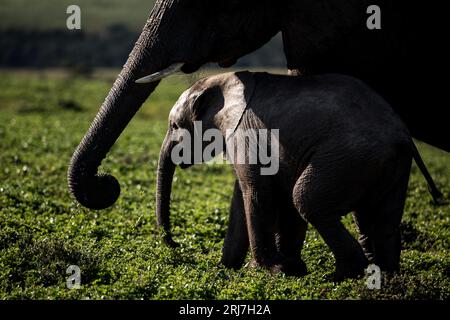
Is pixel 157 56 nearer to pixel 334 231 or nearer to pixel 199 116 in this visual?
pixel 199 116

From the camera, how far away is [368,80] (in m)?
7.37

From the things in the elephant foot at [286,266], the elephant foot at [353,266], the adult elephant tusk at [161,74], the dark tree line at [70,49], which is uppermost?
the adult elephant tusk at [161,74]

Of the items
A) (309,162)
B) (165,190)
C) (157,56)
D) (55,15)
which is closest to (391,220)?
(309,162)

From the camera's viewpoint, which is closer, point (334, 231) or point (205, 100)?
point (334, 231)

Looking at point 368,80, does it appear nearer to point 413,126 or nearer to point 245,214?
point 413,126

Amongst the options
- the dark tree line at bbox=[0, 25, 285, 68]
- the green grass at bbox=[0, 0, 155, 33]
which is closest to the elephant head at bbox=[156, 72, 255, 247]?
the dark tree line at bbox=[0, 25, 285, 68]

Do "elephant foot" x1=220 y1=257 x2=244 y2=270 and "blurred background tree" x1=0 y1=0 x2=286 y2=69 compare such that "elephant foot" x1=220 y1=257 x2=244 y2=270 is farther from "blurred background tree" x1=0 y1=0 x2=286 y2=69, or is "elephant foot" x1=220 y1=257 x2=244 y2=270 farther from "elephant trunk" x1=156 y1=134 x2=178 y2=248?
"blurred background tree" x1=0 y1=0 x2=286 y2=69

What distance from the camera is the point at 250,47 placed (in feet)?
24.4

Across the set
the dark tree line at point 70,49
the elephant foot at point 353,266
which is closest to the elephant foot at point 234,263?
the elephant foot at point 353,266

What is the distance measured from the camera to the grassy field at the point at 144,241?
618 cm

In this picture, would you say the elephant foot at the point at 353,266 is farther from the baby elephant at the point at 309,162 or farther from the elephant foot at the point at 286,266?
the elephant foot at the point at 286,266

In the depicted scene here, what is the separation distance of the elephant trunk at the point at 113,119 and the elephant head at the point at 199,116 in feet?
2.12

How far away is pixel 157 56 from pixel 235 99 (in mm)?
960

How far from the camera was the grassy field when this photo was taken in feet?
20.3
